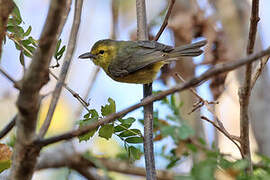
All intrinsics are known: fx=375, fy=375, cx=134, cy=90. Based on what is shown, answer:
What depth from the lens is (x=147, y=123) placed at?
2412 mm

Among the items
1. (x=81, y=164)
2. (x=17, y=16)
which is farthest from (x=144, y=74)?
(x=17, y=16)

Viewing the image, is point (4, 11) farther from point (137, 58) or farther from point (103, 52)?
point (103, 52)

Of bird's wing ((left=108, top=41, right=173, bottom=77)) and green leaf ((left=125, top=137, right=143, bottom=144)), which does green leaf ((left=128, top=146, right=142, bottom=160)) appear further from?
bird's wing ((left=108, top=41, right=173, bottom=77))

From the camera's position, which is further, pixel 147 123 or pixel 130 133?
pixel 147 123

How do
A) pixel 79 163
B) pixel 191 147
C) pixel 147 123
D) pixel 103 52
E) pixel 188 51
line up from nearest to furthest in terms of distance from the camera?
pixel 147 123, pixel 191 147, pixel 188 51, pixel 79 163, pixel 103 52

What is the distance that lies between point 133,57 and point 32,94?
2.99 meters

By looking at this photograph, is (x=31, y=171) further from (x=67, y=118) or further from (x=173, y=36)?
(x=67, y=118)

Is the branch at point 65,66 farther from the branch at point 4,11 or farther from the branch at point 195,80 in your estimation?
the branch at point 4,11

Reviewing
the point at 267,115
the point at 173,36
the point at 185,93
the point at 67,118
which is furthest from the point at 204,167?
the point at 67,118

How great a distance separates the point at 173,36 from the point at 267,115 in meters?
1.60

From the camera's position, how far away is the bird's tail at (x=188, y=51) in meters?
3.53

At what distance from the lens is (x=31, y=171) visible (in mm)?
1416

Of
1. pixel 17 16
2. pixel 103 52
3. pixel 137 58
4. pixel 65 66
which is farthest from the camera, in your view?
pixel 103 52

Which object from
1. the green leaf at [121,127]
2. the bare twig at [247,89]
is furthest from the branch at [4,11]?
the bare twig at [247,89]
